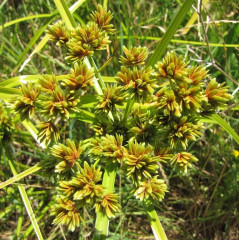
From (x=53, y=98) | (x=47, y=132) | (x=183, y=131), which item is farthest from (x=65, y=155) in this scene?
(x=183, y=131)

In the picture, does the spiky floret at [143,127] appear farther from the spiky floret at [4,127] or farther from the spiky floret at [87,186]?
the spiky floret at [4,127]

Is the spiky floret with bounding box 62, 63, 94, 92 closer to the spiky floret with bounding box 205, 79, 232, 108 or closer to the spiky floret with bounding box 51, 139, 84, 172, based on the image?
the spiky floret with bounding box 51, 139, 84, 172

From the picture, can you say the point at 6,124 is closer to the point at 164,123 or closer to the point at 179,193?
the point at 164,123

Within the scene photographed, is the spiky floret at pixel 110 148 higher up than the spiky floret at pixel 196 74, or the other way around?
the spiky floret at pixel 196 74

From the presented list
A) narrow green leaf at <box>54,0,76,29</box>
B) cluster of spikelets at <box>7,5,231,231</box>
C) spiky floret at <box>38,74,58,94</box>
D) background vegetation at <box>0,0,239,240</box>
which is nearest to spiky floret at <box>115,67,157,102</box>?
cluster of spikelets at <box>7,5,231,231</box>

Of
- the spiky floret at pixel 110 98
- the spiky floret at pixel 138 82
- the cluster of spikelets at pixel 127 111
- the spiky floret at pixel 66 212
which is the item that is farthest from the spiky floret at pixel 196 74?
the spiky floret at pixel 66 212

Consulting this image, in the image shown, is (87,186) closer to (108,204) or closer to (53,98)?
(108,204)
